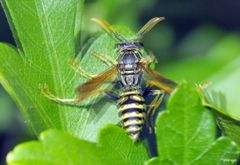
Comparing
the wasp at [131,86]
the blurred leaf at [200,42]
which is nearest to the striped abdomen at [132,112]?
the wasp at [131,86]

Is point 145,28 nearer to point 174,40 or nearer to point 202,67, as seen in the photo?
point 202,67

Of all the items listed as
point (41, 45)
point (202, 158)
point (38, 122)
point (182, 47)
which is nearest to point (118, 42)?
point (41, 45)

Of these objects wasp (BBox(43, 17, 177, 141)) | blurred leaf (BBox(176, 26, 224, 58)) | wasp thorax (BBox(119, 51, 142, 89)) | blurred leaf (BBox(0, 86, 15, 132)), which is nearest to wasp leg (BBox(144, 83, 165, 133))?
wasp (BBox(43, 17, 177, 141))

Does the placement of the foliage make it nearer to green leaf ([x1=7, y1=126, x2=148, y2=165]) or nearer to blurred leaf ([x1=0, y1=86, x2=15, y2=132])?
green leaf ([x1=7, y1=126, x2=148, y2=165])

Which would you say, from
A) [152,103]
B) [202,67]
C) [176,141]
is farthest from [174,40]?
[176,141]

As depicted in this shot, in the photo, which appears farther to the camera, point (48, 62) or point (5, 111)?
point (5, 111)

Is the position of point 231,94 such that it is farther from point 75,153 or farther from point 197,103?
point 75,153
